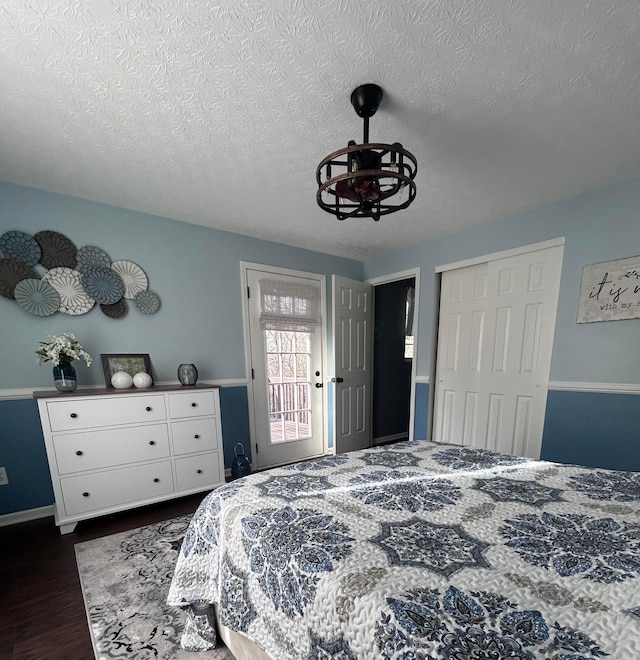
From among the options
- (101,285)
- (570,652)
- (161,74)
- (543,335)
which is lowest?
(570,652)

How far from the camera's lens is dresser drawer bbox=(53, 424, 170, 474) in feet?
6.31

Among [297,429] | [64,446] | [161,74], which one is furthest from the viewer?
[297,429]

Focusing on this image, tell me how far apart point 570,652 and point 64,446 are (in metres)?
2.53

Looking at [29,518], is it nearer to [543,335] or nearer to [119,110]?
[119,110]

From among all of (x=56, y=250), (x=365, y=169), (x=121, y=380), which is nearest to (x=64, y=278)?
Answer: (x=56, y=250)

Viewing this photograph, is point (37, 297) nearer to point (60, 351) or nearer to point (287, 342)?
point (60, 351)

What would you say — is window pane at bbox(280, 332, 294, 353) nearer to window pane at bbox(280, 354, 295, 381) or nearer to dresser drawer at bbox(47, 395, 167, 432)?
window pane at bbox(280, 354, 295, 381)

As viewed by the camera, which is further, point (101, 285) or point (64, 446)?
point (101, 285)

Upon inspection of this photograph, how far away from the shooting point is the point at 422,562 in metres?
0.71

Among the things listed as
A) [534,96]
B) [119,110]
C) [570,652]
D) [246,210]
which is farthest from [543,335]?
[119,110]

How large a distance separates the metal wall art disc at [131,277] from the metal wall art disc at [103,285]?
0.04 m

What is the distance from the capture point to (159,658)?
1174mm

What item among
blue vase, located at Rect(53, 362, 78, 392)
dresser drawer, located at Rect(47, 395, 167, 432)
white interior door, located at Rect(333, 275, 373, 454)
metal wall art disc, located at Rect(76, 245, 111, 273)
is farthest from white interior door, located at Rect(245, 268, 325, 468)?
blue vase, located at Rect(53, 362, 78, 392)

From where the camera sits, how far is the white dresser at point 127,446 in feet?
6.29
